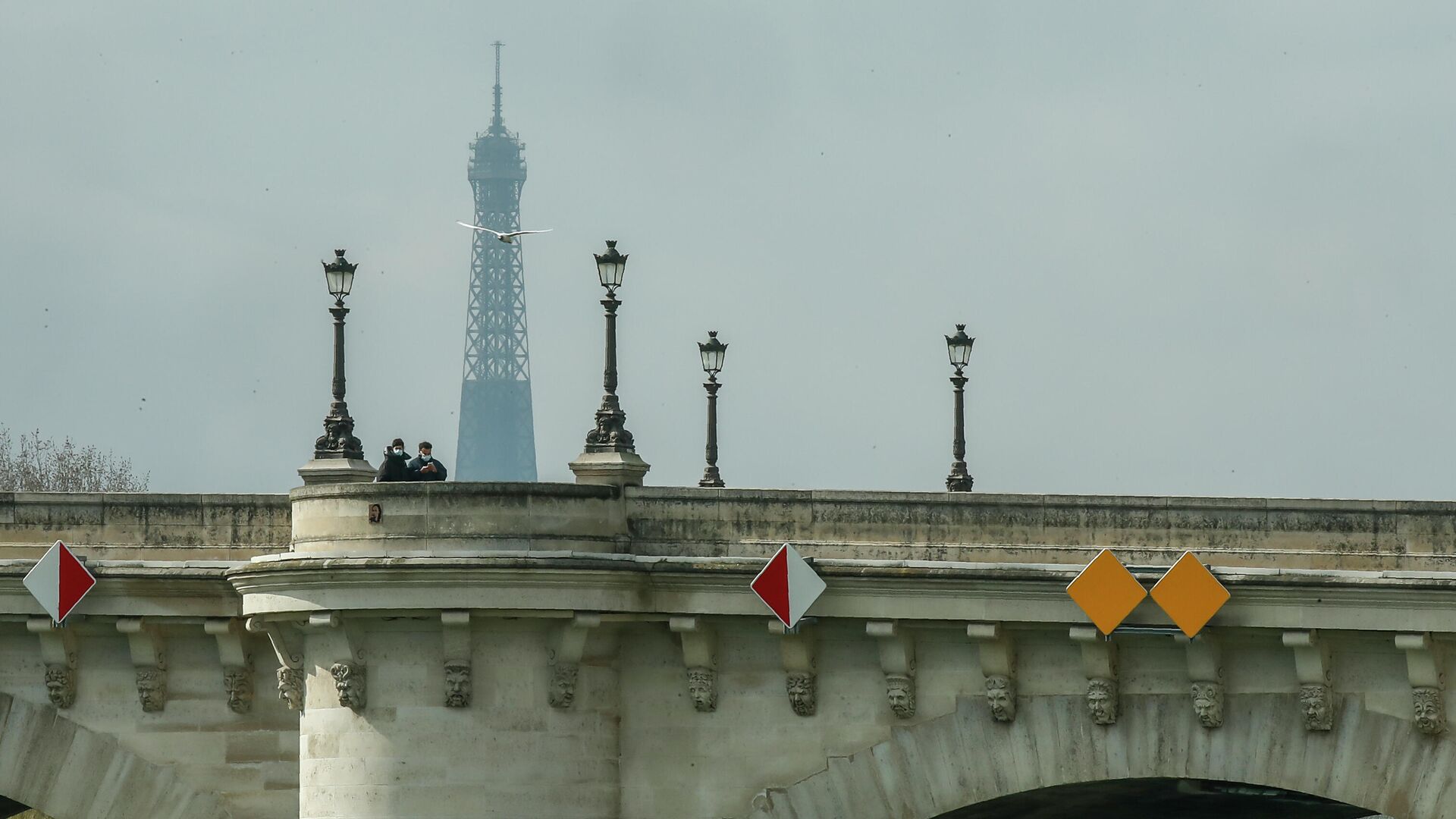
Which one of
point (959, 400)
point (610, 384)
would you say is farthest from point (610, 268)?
point (959, 400)

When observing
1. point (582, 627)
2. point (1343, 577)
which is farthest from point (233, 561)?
point (1343, 577)

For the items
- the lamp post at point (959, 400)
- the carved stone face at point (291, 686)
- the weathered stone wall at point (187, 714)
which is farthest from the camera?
the lamp post at point (959, 400)

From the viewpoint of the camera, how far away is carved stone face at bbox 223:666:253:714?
3130 cm

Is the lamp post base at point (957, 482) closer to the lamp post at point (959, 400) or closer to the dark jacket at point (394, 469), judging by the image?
the lamp post at point (959, 400)

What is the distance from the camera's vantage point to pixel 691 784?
2973cm

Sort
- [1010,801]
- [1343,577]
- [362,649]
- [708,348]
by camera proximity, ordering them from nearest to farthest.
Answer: [1343,577], [362,649], [1010,801], [708,348]

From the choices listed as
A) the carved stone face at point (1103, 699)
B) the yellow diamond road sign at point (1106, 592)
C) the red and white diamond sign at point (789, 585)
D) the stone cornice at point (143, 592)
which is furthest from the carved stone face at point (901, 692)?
the stone cornice at point (143, 592)

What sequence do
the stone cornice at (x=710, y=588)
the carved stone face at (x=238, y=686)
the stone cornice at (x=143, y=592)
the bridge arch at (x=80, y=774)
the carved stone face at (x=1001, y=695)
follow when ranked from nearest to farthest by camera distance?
the stone cornice at (x=710, y=588)
the carved stone face at (x=1001, y=695)
the stone cornice at (x=143, y=592)
the carved stone face at (x=238, y=686)
the bridge arch at (x=80, y=774)

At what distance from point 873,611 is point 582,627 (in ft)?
9.68

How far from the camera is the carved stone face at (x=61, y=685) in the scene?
31750mm

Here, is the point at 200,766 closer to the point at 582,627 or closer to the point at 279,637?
the point at 279,637

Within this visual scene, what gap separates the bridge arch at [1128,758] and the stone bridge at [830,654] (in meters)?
0.03

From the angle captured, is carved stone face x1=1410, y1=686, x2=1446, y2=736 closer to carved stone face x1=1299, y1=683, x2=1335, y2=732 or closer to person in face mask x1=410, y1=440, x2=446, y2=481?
carved stone face x1=1299, y1=683, x2=1335, y2=732

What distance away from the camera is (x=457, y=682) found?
A: 2870 centimetres
